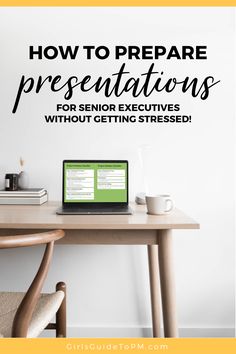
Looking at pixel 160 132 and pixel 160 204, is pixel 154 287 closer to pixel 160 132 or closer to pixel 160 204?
pixel 160 204

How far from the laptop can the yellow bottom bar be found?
57cm

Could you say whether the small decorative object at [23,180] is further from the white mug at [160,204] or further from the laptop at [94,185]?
the white mug at [160,204]

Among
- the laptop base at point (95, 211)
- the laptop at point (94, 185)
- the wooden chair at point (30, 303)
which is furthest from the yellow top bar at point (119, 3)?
the wooden chair at point (30, 303)

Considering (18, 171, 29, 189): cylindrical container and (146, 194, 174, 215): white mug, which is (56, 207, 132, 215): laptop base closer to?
(146, 194, 174, 215): white mug

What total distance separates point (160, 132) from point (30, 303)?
125cm

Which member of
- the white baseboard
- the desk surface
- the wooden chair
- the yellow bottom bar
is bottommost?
the white baseboard

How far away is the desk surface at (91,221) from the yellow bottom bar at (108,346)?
1.25 ft

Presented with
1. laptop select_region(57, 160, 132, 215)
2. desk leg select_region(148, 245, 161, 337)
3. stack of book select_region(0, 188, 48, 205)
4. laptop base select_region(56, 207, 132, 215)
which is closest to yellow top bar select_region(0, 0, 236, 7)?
laptop select_region(57, 160, 132, 215)

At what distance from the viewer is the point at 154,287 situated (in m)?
2.05

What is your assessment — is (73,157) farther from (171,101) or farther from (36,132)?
(171,101)

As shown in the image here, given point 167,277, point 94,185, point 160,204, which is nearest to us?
point 167,277

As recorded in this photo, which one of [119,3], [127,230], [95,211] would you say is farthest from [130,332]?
[119,3]

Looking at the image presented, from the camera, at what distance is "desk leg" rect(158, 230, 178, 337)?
1448 millimetres

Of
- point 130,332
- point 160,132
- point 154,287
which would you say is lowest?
point 130,332
